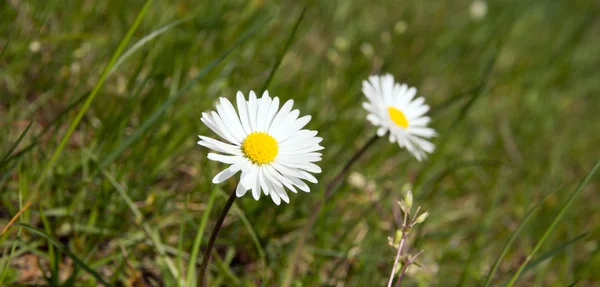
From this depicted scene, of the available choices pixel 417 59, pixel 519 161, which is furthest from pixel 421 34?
pixel 519 161

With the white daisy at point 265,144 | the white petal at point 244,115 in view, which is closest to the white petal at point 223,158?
the white daisy at point 265,144

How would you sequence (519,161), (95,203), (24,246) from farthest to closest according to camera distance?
(519,161), (95,203), (24,246)

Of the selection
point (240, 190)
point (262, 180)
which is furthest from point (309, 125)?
point (240, 190)

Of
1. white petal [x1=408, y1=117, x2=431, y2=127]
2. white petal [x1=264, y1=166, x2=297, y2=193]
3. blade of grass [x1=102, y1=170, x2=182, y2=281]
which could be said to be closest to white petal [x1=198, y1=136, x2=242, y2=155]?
white petal [x1=264, y1=166, x2=297, y2=193]

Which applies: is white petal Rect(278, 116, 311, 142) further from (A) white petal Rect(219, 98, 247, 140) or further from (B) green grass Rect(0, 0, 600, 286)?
(B) green grass Rect(0, 0, 600, 286)

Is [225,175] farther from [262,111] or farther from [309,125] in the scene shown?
[309,125]

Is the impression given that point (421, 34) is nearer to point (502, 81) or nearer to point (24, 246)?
point (502, 81)

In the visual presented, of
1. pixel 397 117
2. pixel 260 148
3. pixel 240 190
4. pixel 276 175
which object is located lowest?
pixel 240 190

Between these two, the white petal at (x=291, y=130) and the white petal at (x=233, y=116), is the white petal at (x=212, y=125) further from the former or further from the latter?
the white petal at (x=291, y=130)
